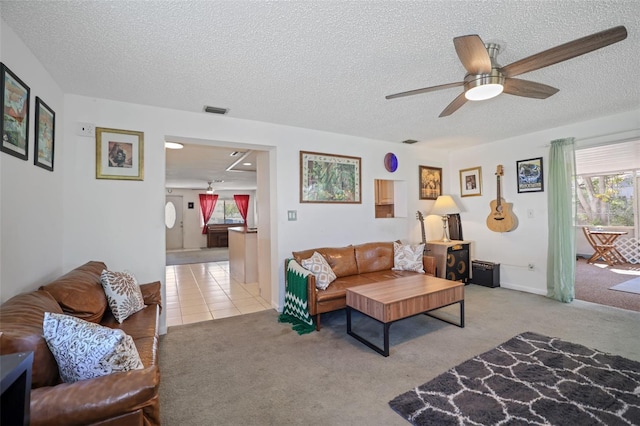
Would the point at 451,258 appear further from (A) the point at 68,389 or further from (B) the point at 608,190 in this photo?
(B) the point at 608,190

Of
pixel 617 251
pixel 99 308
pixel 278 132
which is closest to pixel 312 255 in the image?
pixel 278 132

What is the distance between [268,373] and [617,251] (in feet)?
26.5

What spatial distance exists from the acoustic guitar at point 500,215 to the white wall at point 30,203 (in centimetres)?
536

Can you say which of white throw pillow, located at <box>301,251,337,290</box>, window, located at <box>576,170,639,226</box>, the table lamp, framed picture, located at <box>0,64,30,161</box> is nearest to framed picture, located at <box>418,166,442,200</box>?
the table lamp

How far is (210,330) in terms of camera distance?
3.01 metres

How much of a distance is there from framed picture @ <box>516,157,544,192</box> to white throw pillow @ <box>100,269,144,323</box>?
5.02 meters

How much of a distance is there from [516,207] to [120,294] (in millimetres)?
5044

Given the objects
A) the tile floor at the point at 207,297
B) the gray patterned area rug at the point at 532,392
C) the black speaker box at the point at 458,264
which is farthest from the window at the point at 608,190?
the tile floor at the point at 207,297

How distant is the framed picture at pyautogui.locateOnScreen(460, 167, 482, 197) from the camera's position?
482 cm

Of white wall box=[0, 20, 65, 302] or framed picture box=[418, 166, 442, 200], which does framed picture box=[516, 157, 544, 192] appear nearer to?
framed picture box=[418, 166, 442, 200]

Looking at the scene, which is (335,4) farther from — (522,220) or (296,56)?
(522,220)

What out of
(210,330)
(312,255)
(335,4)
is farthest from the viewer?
(312,255)

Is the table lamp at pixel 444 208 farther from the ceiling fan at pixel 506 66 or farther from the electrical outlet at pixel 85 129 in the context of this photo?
the electrical outlet at pixel 85 129

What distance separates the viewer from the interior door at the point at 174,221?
1036 cm
